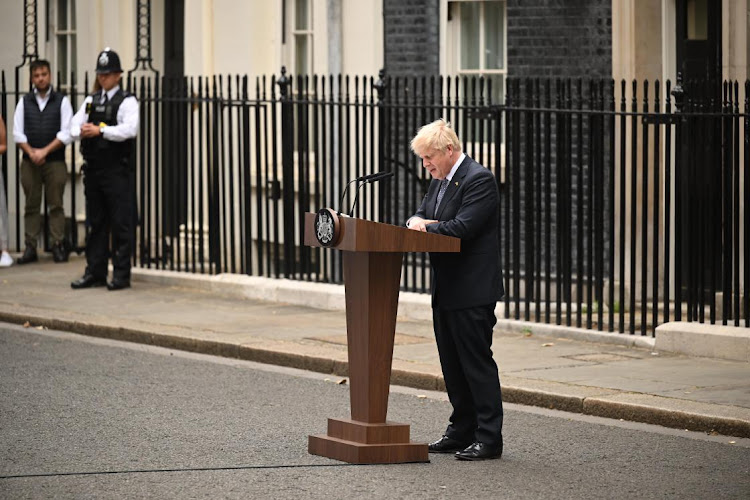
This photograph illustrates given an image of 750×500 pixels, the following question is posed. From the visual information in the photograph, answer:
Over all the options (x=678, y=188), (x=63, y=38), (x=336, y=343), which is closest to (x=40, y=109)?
(x=63, y=38)

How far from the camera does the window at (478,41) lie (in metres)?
14.7

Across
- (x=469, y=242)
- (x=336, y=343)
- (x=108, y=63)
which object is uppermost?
(x=108, y=63)

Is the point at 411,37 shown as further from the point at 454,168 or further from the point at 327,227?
the point at 327,227

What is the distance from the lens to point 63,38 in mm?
19578

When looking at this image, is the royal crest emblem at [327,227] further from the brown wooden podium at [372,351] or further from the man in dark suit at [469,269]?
the man in dark suit at [469,269]

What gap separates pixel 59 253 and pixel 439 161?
9.77 metres

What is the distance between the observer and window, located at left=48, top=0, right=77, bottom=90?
19.4m

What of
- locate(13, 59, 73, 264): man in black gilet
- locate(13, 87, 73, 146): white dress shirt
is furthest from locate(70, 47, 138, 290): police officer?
locate(13, 87, 73, 146): white dress shirt

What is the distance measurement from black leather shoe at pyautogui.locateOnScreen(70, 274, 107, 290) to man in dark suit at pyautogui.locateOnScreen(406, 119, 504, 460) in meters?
7.41

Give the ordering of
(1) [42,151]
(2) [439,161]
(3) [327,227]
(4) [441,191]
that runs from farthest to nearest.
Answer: (1) [42,151] < (4) [441,191] < (2) [439,161] < (3) [327,227]

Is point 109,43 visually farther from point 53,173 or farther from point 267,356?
point 267,356

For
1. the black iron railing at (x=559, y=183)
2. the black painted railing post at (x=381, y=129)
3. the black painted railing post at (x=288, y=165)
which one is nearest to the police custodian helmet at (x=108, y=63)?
the black iron railing at (x=559, y=183)

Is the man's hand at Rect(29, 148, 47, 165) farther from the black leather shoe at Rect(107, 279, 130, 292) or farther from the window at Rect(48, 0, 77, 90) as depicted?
the window at Rect(48, 0, 77, 90)

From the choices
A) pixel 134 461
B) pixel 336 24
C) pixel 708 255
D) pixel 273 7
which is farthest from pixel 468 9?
pixel 134 461
